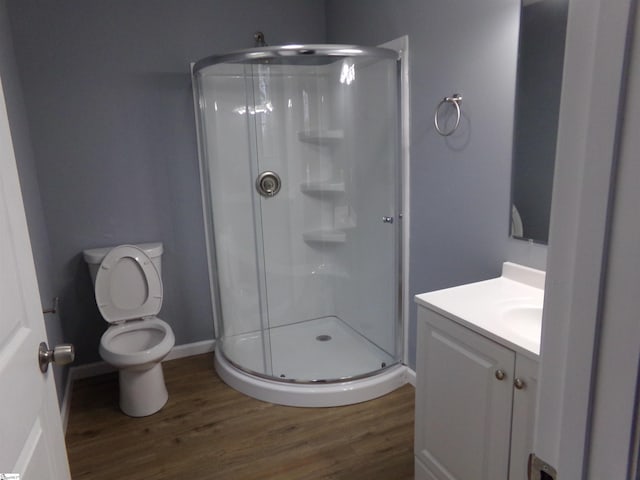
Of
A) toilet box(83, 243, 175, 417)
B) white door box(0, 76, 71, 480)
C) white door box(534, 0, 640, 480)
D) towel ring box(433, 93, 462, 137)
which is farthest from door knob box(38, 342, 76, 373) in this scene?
Result: towel ring box(433, 93, 462, 137)

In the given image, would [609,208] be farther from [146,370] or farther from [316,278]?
[316,278]

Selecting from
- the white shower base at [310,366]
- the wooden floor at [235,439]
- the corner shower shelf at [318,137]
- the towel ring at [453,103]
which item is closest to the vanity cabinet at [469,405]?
the wooden floor at [235,439]

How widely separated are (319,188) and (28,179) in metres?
1.75

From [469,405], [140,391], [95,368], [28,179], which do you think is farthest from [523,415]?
[95,368]

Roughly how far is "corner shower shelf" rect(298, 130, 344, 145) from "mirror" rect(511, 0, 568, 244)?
143cm

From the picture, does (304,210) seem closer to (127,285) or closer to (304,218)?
(304,218)

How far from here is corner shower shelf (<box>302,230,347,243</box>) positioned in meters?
3.21

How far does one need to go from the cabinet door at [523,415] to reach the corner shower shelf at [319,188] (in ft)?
6.57

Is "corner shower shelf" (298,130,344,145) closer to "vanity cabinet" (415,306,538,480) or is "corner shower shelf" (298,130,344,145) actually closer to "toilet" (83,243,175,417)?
"toilet" (83,243,175,417)

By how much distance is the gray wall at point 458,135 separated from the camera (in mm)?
1882

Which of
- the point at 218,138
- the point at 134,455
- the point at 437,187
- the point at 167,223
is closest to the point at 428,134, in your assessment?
the point at 437,187

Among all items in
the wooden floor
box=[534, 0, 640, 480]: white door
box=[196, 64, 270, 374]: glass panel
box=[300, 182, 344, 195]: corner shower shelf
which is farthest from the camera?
box=[300, 182, 344, 195]: corner shower shelf

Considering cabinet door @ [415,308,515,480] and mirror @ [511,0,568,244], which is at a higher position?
mirror @ [511,0,568,244]

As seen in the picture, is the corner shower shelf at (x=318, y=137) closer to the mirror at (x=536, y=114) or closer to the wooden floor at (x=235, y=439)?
the mirror at (x=536, y=114)
